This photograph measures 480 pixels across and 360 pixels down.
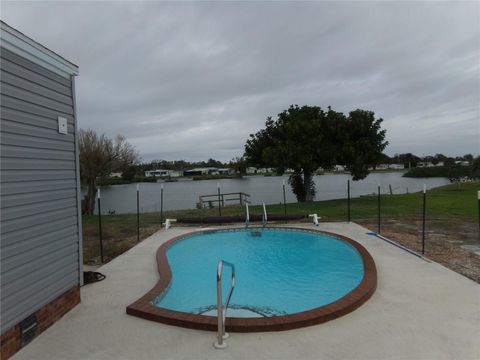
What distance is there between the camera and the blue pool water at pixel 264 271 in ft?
16.3

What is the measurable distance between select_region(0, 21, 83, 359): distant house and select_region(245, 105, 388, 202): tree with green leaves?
1324 centimetres

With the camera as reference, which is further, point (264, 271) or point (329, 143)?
point (329, 143)

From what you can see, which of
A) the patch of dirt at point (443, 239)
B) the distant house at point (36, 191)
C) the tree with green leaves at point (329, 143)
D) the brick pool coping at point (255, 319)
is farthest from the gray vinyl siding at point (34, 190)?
the tree with green leaves at point (329, 143)

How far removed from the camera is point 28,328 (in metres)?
3.15

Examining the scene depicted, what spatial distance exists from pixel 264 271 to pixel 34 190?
473 cm

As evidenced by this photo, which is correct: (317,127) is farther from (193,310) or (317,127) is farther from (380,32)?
(193,310)

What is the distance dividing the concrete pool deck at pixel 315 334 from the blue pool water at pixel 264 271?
87cm

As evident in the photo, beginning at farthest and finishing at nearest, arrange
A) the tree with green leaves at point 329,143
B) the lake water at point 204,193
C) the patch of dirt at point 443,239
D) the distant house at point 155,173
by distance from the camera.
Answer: the distant house at point 155,173
the lake water at point 204,193
the tree with green leaves at point 329,143
the patch of dirt at point 443,239

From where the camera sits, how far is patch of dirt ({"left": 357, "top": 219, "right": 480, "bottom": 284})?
5.61m

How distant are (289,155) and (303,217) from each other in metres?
6.67

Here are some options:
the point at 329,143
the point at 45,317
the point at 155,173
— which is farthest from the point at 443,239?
the point at 155,173

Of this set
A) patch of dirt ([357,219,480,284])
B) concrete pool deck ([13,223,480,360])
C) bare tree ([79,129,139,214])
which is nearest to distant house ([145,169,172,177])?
bare tree ([79,129,139,214])

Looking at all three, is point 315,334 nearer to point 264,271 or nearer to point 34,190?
point 34,190

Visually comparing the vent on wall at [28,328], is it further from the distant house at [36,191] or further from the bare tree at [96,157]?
the bare tree at [96,157]
